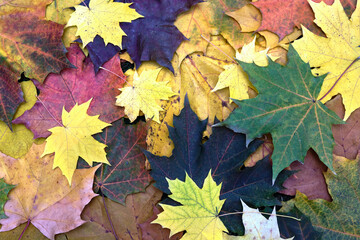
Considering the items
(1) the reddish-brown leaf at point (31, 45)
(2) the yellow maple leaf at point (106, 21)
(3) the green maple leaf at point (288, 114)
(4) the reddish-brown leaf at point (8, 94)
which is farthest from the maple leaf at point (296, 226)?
(4) the reddish-brown leaf at point (8, 94)

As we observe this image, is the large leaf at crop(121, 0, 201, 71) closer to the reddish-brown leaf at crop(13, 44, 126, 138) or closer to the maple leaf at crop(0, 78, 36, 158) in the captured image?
the reddish-brown leaf at crop(13, 44, 126, 138)

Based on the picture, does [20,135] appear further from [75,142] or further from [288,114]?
[288,114]

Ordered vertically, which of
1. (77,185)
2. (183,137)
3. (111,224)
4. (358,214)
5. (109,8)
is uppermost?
(109,8)

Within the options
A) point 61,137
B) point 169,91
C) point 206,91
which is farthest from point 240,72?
point 61,137

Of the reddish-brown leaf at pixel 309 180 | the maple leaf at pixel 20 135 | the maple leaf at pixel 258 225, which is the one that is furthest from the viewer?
the maple leaf at pixel 20 135

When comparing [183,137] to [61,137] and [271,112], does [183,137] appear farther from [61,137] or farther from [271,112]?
[61,137]

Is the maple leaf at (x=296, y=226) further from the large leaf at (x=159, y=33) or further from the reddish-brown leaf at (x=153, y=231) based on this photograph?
the large leaf at (x=159, y=33)
